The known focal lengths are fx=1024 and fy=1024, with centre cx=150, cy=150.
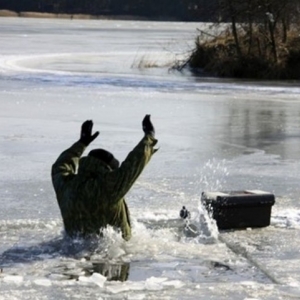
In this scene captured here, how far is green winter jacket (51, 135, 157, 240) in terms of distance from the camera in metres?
6.97

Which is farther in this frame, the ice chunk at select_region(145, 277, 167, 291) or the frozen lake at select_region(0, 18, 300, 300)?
the frozen lake at select_region(0, 18, 300, 300)

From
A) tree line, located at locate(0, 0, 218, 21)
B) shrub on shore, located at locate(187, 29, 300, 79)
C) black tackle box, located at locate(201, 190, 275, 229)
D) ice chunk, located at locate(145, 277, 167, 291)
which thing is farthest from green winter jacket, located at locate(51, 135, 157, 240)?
tree line, located at locate(0, 0, 218, 21)

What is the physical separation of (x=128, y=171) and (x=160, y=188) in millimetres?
2762

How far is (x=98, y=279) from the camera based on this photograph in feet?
20.1

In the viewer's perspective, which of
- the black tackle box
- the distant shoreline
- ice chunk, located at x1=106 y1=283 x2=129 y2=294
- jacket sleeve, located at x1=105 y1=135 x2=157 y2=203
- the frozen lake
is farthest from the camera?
the distant shoreline

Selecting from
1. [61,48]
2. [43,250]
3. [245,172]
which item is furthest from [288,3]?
[43,250]

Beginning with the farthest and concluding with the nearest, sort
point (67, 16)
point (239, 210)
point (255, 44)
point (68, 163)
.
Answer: point (67, 16), point (255, 44), point (239, 210), point (68, 163)

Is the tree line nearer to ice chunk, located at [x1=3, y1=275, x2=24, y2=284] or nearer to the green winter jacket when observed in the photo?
the green winter jacket

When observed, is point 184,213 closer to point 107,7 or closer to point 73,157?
point 73,157

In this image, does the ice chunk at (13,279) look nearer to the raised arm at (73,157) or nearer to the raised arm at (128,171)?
the raised arm at (128,171)

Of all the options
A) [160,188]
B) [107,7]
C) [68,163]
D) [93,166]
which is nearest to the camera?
[93,166]

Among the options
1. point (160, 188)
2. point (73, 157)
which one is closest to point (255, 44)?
point (160, 188)

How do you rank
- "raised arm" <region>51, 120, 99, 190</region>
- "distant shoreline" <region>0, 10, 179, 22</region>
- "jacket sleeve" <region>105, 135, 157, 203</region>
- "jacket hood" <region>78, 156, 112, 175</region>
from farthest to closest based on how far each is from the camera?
"distant shoreline" <region>0, 10, 179, 22</region>
"raised arm" <region>51, 120, 99, 190</region>
"jacket hood" <region>78, 156, 112, 175</region>
"jacket sleeve" <region>105, 135, 157, 203</region>

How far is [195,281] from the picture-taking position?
617cm
